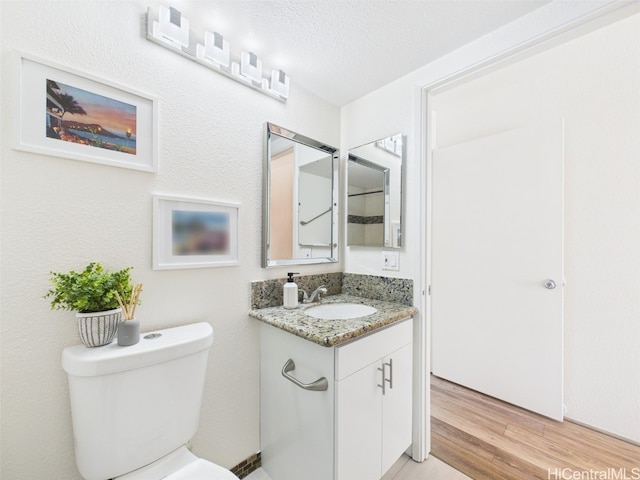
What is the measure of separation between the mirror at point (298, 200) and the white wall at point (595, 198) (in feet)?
0.83

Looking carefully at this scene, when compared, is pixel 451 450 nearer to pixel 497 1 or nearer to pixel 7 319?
pixel 7 319

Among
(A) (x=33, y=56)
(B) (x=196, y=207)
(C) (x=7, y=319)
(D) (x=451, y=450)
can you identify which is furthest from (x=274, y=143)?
(D) (x=451, y=450)

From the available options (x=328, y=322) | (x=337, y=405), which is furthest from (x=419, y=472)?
(x=328, y=322)

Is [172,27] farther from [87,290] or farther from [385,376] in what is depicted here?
[385,376]

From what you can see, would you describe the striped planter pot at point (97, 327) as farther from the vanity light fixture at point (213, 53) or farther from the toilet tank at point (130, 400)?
the vanity light fixture at point (213, 53)

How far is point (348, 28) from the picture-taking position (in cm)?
121

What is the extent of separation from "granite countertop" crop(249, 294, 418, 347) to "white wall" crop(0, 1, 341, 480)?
190mm

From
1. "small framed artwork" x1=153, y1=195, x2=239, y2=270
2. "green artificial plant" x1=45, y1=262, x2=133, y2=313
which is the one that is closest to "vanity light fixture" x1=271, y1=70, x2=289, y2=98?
"small framed artwork" x1=153, y1=195, x2=239, y2=270

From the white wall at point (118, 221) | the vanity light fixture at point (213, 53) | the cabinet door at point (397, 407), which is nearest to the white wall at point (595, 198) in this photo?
the cabinet door at point (397, 407)

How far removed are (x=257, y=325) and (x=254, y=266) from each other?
31cm

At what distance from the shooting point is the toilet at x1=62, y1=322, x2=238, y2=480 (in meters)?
0.80

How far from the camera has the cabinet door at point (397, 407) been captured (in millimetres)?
1244

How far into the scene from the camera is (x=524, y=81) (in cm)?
191

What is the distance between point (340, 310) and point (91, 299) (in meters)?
1.12
